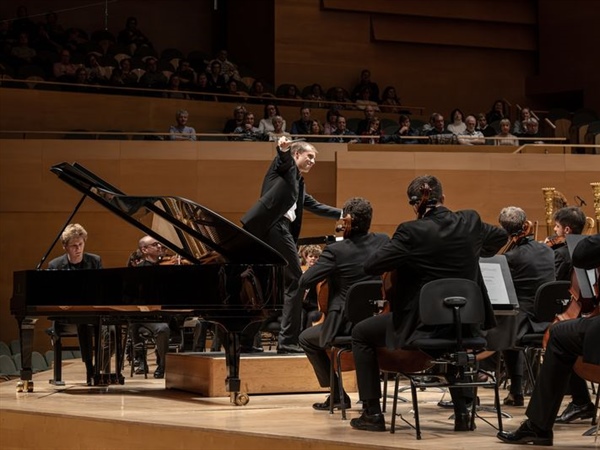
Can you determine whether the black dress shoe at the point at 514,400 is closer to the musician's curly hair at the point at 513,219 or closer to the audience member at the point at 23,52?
the musician's curly hair at the point at 513,219

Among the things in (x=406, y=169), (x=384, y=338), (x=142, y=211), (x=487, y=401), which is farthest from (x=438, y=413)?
(x=406, y=169)

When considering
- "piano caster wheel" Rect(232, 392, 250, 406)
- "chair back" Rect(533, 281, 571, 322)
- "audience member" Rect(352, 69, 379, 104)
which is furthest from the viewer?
"audience member" Rect(352, 69, 379, 104)

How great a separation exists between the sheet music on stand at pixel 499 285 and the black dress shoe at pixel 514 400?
3.01 ft

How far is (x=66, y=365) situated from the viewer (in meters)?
9.62

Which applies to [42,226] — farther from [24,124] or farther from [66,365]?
[66,365]

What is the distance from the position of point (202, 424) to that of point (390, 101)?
36.1 ft

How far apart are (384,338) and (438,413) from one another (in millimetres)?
1085

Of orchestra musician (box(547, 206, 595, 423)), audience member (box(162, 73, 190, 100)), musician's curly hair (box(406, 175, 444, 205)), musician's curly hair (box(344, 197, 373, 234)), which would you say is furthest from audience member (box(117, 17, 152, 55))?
musician's curly hair (box(406, 175, 444, 205))

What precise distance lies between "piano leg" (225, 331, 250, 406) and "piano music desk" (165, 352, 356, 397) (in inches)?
17.2

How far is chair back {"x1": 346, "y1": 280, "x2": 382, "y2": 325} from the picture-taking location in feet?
17.1

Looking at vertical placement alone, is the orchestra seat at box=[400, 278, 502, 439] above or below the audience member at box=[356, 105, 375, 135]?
below

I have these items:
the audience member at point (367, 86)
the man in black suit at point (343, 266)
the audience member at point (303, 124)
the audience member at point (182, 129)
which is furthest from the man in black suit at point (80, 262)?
the audience member at point (367, 86)

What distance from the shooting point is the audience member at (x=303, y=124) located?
1305 cm

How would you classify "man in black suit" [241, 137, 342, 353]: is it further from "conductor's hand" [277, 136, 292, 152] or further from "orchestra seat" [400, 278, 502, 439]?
"orchestra seat" [400, 278, 502, 439]
